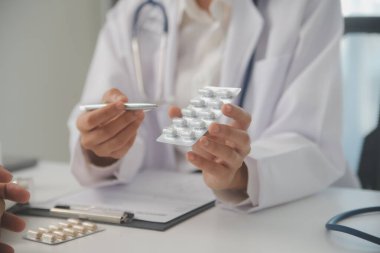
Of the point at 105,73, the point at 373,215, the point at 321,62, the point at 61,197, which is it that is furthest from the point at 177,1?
the point at 373,215

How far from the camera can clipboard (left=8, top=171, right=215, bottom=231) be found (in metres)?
0.62

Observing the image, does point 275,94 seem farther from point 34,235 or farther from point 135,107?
point 34,235

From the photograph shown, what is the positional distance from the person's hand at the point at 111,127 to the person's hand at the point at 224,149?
0.23ft

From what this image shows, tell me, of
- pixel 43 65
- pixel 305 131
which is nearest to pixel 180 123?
pixel 305 131

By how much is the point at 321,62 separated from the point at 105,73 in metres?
0.40

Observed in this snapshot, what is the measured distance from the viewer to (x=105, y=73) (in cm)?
96

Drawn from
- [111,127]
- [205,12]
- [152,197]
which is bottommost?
[152,197]

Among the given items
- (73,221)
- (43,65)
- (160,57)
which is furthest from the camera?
(43,65)

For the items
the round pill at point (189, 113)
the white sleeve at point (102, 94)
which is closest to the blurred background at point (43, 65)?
the white sleeve at point (102, 94)

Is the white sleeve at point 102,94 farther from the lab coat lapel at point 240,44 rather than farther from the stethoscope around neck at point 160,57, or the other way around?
the lab coat lapel at point 240,44

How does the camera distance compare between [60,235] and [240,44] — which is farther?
[240,44]

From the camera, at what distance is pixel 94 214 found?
2.04 feet

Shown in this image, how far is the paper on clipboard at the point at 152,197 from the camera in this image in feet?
2.13

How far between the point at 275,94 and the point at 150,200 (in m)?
0.30
